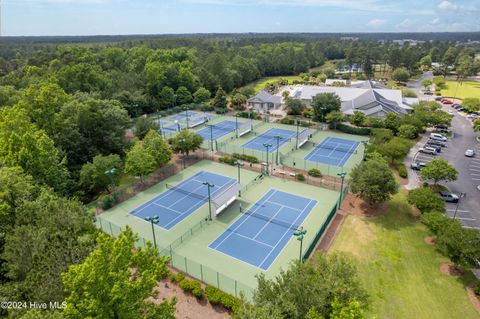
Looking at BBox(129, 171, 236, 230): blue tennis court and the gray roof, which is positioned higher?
the gray roof

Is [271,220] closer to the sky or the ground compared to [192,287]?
closer to the sky

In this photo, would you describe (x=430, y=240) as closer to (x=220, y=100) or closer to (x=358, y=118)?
(x=358, y=118)

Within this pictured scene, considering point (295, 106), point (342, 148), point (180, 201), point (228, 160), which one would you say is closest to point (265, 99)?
point (295, 106)

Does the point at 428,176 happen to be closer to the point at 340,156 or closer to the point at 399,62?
the point at 340,156

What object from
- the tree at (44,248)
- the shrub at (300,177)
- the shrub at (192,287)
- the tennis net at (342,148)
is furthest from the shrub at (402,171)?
the tree at (44,248)

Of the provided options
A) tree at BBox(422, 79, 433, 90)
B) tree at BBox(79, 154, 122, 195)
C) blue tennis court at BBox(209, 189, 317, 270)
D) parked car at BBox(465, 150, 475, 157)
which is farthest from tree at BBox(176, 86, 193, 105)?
tree at BBox(422, 79, 433, 90)

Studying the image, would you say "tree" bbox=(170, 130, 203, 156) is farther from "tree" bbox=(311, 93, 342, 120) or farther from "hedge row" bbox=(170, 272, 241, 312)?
"tree" bbox=(311, 93, 342, 120)

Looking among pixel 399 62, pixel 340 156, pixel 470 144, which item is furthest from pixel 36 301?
pixel 399 62
